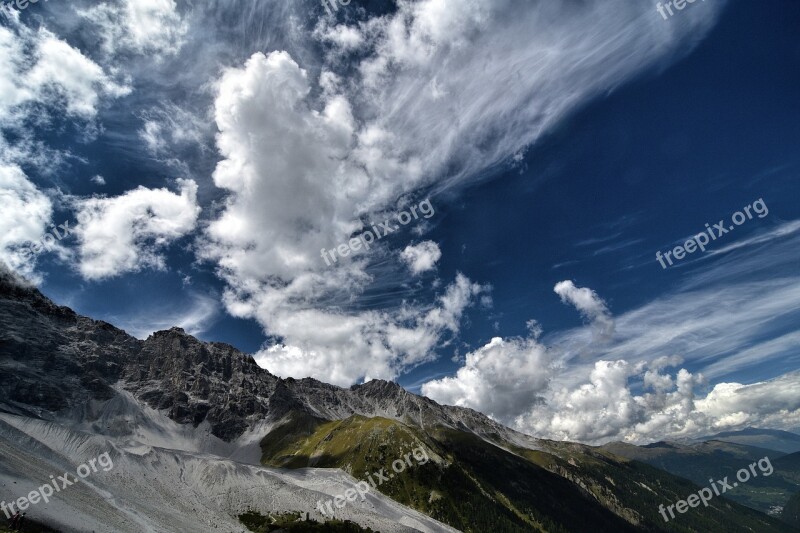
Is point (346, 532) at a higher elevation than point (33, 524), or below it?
below

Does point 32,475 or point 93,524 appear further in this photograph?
point 32,475

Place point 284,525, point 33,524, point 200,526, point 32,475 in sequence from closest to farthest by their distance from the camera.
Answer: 1. point 33,524
2. point 32,475
3. point 200,526
4. point 284,525

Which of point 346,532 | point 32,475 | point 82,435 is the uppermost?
point 82,435

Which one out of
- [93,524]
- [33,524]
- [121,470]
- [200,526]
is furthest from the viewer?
[121,470]

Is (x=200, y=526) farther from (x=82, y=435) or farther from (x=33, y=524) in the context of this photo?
(x=82, y=435)

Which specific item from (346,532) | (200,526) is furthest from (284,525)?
(200,526)

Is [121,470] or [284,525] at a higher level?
[121,470]

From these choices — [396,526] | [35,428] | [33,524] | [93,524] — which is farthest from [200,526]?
[35,428]

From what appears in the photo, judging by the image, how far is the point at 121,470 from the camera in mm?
158625

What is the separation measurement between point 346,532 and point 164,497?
220 feet

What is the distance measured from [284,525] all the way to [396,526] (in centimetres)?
5166

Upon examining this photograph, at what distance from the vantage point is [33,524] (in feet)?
227

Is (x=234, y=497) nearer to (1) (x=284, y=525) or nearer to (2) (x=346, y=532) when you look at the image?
(1) (x=284, y=525)

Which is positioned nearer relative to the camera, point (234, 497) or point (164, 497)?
point (164, 497)
